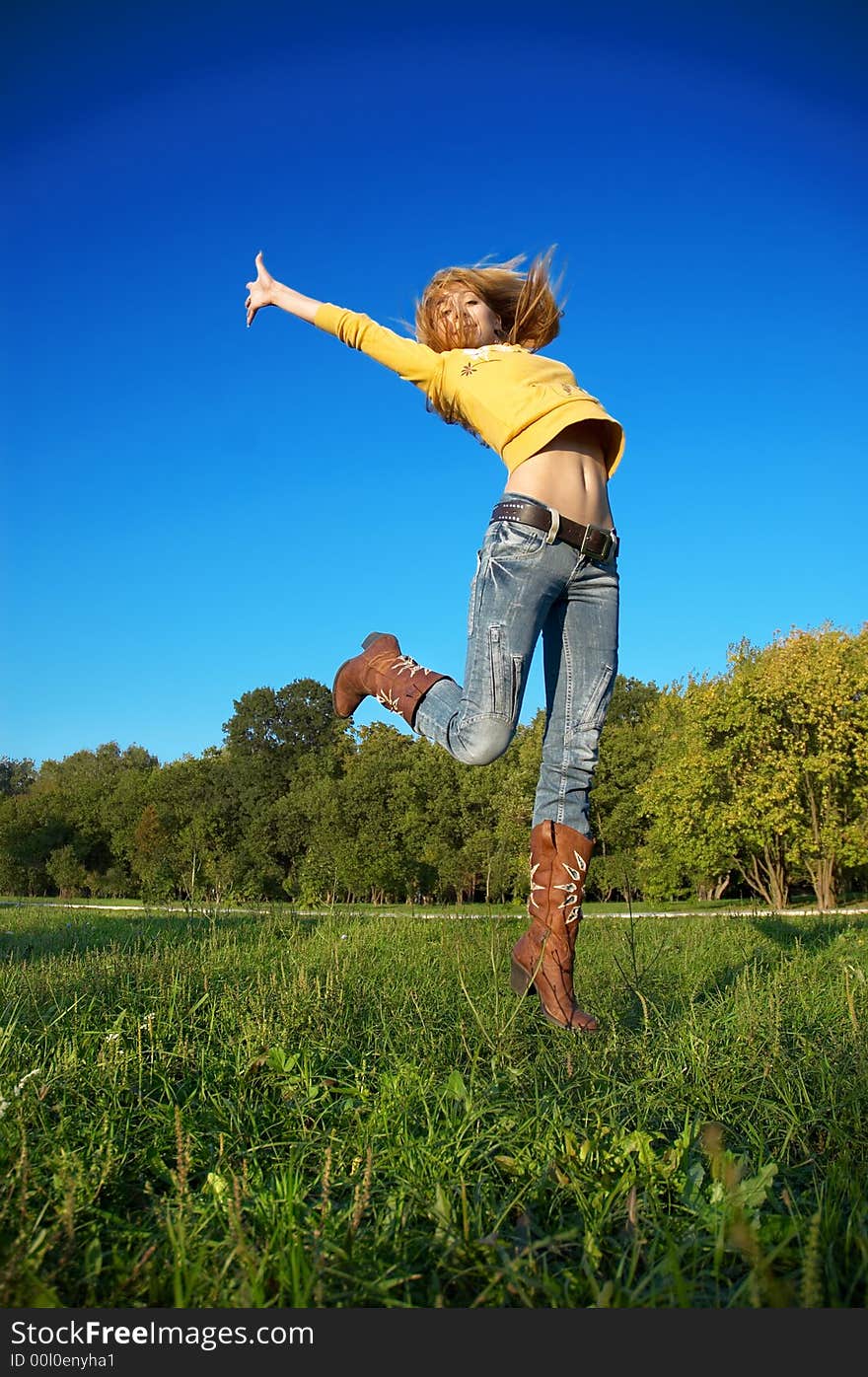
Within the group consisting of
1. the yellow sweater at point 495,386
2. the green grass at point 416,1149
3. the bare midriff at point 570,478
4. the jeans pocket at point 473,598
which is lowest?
the green grass at point 416,1149

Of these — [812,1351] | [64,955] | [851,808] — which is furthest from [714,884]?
[812,1351]

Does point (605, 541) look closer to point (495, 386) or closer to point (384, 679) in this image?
point (495, 386)

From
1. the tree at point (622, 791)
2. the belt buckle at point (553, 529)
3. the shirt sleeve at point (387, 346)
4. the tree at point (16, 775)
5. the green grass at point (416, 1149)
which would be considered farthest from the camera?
the tree at point (16, 775)

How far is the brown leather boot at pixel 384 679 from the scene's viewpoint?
3873 mm

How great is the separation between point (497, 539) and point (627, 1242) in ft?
8.01

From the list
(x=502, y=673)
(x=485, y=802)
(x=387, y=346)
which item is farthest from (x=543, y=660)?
(x=485, y=802)

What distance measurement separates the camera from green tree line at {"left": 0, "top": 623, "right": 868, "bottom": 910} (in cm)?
3353

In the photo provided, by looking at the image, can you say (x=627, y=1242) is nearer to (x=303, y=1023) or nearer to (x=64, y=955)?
(x=303, y=1023)

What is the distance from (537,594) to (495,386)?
2.87 feet

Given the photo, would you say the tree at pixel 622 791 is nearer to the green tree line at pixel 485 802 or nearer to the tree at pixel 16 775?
the green tree line at pixel 485 802

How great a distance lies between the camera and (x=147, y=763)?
310ft

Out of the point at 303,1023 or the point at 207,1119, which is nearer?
the point at 207,1119

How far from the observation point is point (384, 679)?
4.03m

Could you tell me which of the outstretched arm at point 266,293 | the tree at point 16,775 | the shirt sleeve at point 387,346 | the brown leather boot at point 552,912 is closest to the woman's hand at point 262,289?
the outstretched arm at point 266,293
